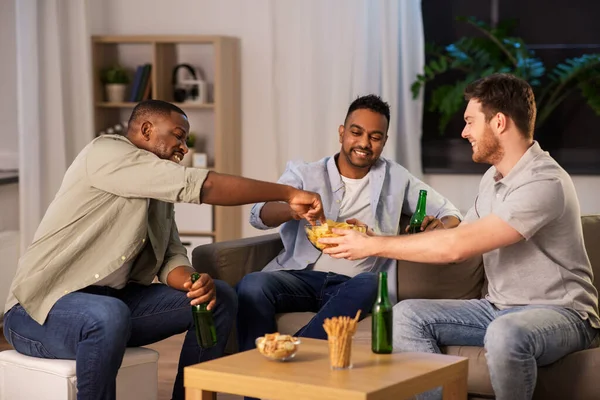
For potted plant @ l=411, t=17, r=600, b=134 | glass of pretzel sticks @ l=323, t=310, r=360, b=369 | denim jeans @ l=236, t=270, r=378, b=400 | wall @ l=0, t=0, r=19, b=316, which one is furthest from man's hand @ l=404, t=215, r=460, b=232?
wall @ l=0, t=0, r=19, b=316

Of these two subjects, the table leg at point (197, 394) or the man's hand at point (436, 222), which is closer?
the table leg at point (197, 394)

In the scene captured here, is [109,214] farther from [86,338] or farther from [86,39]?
[86,39]

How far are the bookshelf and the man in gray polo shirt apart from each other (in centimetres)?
286

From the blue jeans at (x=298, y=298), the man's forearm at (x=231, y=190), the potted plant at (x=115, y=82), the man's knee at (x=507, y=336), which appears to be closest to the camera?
the man's knee at (x=507, y=336)

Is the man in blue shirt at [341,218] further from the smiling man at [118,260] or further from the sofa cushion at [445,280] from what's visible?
the smiling man at [118,260]

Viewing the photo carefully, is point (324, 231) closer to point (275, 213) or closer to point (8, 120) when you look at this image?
point (275, 213)

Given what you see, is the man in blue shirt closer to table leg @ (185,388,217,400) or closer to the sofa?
the sofa

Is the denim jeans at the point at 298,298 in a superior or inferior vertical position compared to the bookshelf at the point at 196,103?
inferior

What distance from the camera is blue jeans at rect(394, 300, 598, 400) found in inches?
104

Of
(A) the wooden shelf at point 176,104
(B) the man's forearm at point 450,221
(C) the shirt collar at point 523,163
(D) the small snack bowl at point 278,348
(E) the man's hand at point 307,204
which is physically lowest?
(D) the small snack bowl at point 278,348

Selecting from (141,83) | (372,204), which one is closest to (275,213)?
(372,204)

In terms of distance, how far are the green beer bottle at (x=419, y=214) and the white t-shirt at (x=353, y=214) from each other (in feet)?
0.49

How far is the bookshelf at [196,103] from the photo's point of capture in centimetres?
567

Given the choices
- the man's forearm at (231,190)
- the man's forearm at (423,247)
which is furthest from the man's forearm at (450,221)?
the man's forearm at (231,190)
